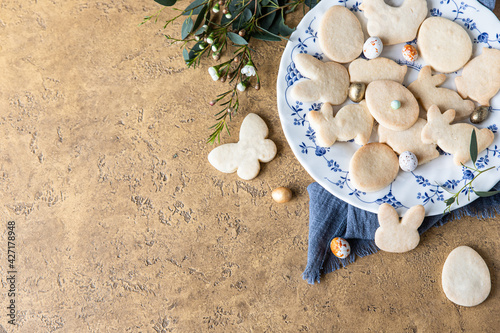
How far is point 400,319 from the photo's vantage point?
938 mm

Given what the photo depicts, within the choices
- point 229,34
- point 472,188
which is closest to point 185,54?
point 229,34

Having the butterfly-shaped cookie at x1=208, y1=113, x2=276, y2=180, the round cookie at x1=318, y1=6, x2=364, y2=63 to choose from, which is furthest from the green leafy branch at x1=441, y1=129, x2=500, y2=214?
the butterfly-shaped cookie at x1=208, y1=113, x2=276, y2=180

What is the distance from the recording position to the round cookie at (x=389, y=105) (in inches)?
33.4

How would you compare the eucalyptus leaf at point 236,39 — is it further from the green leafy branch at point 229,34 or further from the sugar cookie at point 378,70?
the sugar cookie at point 378,70

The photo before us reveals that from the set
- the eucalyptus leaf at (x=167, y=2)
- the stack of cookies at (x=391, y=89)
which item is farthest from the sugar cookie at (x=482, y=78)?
the eucalyptus leaf at (x=167, y=2)

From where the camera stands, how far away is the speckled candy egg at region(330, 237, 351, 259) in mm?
908

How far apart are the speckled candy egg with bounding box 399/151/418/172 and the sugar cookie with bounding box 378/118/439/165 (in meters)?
0.02

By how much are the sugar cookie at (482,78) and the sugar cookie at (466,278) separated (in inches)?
15.5

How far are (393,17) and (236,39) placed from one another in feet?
1.28

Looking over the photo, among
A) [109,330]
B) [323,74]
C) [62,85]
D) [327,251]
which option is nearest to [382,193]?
[327,251]

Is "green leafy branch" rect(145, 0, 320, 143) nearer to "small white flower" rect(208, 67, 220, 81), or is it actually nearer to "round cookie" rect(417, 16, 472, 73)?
"small white flower" rect(208, 67, 220, 81)

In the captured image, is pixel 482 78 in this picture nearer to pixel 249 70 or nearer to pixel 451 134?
pixel 451 134

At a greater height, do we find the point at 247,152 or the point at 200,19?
the point at 200,19

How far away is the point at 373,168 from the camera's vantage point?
86cm
